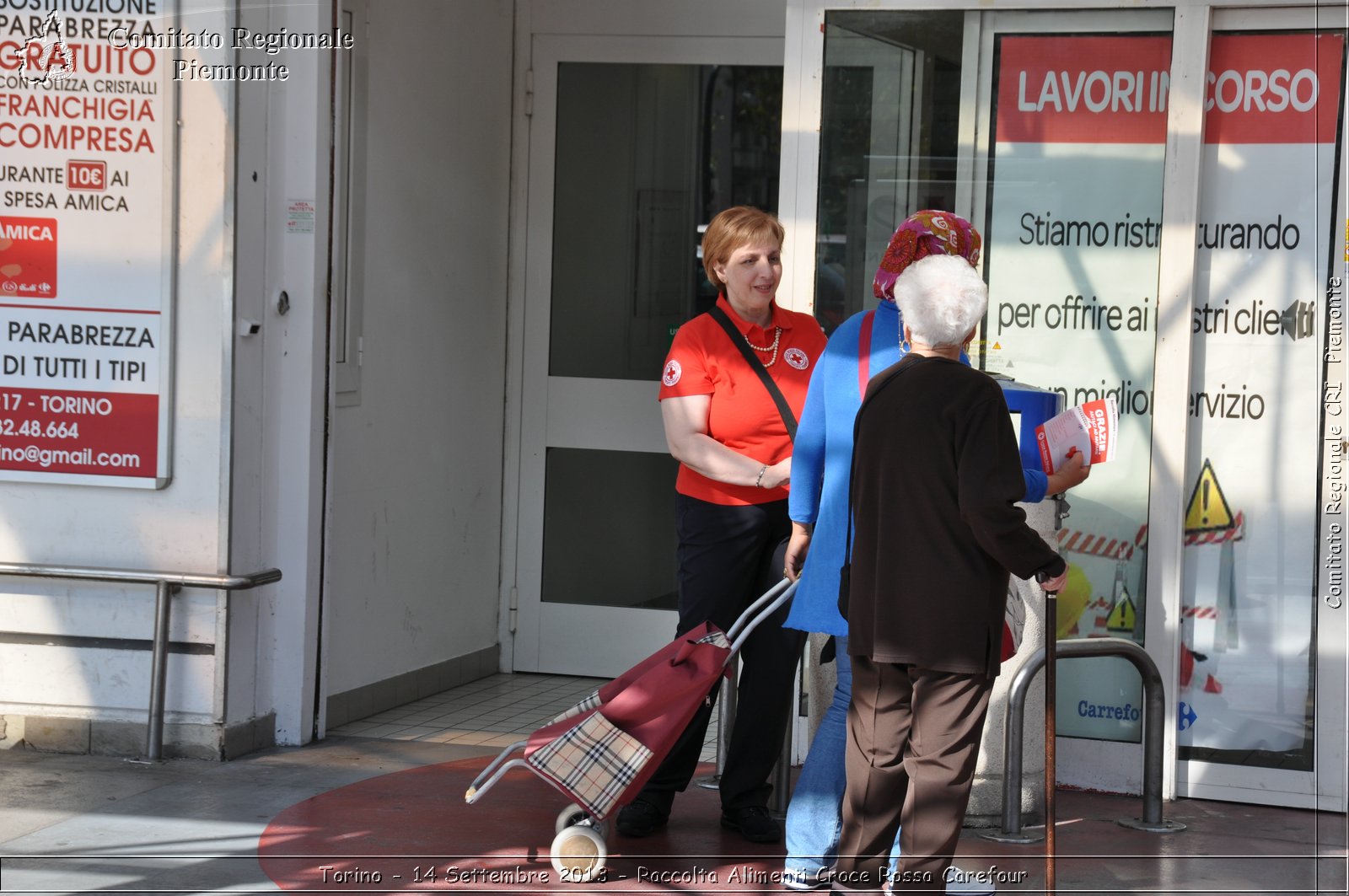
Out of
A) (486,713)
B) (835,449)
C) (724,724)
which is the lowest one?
(486,713)

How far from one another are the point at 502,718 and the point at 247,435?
5.12ft

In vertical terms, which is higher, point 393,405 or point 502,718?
point 393,405

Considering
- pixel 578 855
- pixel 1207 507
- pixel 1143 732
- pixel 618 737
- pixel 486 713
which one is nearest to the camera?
pixel 618 737

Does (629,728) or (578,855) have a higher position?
(629,728)

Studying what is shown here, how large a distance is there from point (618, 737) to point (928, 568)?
105cm

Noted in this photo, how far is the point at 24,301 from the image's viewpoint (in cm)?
523

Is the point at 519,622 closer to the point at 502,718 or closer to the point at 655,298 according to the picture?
the point at 502,718

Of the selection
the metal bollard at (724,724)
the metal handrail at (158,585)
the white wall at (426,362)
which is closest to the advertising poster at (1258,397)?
the metal bollard at (724,724)

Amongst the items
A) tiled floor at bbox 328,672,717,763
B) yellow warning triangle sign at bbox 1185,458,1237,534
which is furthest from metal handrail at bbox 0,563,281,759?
yellow warning triangle sign at bbox 1185,458,1237,534

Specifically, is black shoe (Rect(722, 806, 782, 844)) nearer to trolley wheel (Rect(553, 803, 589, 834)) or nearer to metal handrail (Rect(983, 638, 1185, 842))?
trolley wheel (Rect(553, 803, 589, 834))

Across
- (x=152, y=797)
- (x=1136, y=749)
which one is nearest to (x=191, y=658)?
(x=152, y=797)

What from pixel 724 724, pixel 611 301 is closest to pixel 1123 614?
pixel 724 724

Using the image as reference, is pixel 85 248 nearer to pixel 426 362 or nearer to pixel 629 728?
pixel 426 362

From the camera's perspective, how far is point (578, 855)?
409cm
